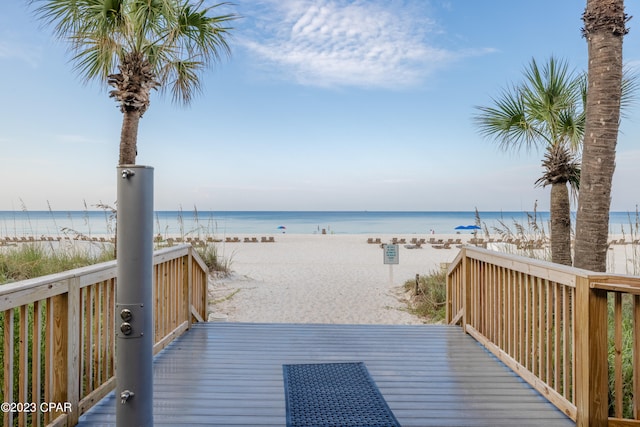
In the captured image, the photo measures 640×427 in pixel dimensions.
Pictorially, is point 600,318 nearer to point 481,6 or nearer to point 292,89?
point 481,6

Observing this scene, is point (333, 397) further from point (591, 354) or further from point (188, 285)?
point (188, 285)

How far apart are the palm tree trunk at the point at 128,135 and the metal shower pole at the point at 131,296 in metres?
4.26

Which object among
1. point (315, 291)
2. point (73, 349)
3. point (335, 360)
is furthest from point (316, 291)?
point (73, 349)

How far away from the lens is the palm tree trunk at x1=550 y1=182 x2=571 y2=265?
5.38 metres

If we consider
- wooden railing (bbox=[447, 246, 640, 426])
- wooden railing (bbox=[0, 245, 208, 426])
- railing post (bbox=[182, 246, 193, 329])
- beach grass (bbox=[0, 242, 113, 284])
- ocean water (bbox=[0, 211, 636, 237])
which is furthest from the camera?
ocean water (bbox=[0, 211, 636, 237])

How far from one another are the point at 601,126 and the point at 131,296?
4.26m

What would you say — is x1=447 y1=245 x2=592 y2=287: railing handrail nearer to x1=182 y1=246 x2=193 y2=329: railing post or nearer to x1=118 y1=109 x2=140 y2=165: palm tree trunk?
x1=182 y1=246 x2=193 y2=329: railing post

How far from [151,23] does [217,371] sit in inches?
181

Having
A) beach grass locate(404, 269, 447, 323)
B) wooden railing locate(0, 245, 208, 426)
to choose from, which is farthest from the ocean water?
wooden railing locate(0, 245, 208, 426)

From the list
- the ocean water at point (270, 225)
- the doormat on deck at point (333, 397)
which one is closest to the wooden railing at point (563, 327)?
the doormat on deck at point (333, 397)

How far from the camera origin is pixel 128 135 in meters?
5.41

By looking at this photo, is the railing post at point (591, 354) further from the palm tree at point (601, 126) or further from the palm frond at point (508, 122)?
the palm frond at point (508, 122)

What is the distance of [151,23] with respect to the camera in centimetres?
522

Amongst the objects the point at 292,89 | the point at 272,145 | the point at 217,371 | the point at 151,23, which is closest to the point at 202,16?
the point at 151,23
